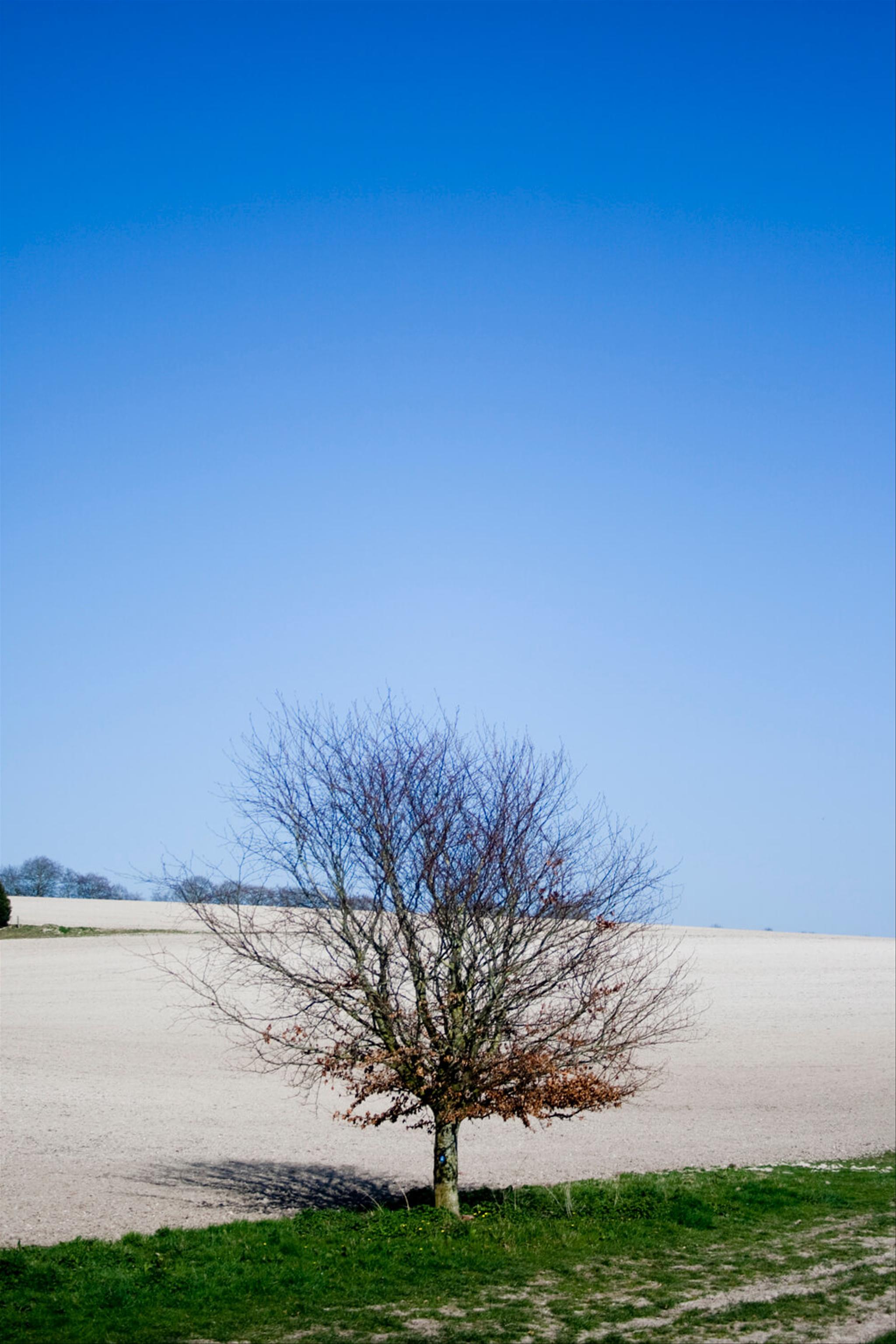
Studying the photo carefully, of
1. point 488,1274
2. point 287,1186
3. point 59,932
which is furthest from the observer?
point 59,932

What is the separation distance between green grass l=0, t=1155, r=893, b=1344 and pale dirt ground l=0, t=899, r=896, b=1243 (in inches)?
78.0

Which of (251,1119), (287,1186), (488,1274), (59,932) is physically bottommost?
(251,1119)

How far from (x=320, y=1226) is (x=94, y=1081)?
44.4 ft

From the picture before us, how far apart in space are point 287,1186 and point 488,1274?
6381 mm

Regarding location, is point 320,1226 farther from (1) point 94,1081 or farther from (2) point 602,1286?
(1) point 94,1081

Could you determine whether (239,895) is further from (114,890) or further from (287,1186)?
(114,890)

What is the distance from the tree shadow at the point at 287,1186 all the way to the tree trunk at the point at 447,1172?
2.00 ft

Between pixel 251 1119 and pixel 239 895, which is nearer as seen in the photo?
pixel 239 895

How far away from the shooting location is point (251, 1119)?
24203 mm

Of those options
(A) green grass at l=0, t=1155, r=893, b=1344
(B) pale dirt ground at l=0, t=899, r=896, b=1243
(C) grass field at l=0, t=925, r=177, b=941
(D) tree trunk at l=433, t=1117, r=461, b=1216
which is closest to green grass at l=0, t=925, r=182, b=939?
(C) grass field at l=0, t=925, r=177, b=941

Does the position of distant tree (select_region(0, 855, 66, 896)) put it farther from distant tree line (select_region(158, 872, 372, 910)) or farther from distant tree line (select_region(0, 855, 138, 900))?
distant tree line (select_region(158, 872, 372, 910))

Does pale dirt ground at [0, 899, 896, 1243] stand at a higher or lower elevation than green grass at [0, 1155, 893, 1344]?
lower

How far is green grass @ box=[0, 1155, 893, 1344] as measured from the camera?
10961 mm

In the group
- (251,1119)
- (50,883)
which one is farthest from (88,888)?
(251,1119)
